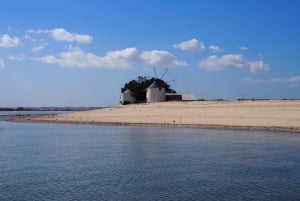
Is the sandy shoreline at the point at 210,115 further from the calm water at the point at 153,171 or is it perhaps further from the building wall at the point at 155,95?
the calm water at the point at 153,171

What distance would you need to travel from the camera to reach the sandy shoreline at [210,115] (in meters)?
50.4

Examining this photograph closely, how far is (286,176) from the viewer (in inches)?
765

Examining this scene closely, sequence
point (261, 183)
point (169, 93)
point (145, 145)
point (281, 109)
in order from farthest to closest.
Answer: point (169, 93) < point (281, 109) < point (145, 145) < point (261, 183)

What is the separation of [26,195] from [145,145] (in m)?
17.7

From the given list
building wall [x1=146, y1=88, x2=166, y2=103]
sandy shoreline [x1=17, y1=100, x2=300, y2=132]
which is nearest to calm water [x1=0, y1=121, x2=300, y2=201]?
sandy shoreline [x1=17, y1=100, x2=300, y2=132]

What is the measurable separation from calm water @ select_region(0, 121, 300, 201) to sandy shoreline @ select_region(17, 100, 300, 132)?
17.4 m

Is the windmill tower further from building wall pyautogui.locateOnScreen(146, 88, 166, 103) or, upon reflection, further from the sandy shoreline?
the sandy shoreline

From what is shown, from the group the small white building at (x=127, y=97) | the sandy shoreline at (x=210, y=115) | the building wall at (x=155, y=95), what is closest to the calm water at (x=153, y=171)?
the sandy shoreline at (x=210, y=115)

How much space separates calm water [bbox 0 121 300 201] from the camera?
16.3 meters

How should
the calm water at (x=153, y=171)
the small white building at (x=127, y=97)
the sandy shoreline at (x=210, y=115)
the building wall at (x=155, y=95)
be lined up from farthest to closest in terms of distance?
the small white building at (x=127, y=97), the building wall at (x=155, y=95), the sandy shoreline at (x=210, y=115), the calm water at (x=153, y=171)

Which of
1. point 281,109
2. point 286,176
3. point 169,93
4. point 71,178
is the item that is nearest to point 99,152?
point 71,178

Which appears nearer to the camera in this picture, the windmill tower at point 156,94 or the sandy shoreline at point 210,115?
the sandy shoreline at point 210,115

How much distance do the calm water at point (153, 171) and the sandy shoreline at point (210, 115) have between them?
17.4m

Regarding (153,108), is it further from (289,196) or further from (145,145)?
(289,196)
